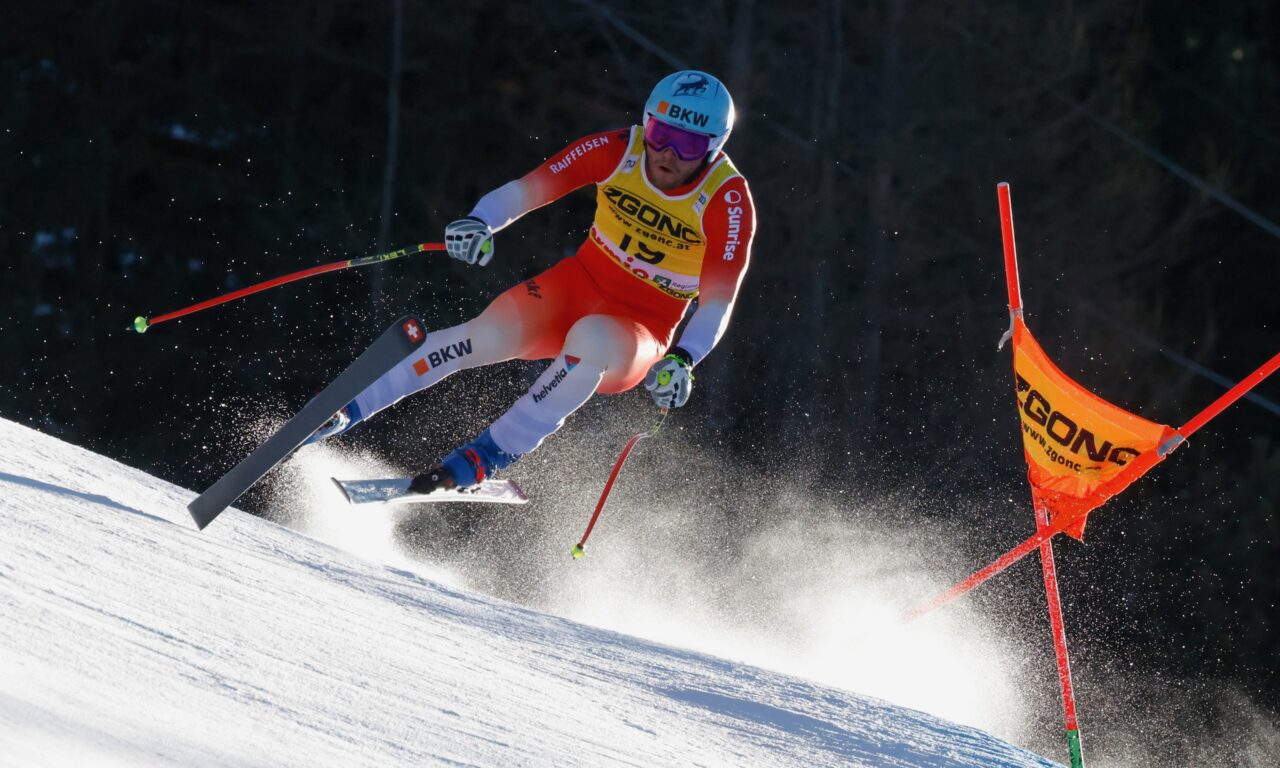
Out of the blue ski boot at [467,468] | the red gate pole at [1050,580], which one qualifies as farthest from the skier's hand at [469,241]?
the red gate pole at [1050,580]

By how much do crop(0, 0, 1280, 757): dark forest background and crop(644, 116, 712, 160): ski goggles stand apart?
8945 mm

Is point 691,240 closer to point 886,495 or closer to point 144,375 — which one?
point 886,495

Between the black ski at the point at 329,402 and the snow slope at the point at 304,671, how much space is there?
0.72 feet

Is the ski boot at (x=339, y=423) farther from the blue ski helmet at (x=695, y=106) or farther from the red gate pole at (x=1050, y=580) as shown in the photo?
the red gate pole at (x=1050, y=580)

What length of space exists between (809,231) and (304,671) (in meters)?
12.6

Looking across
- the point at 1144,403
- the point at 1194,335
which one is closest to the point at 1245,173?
the point at 1194,335

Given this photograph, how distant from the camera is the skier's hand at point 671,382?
4.56 m

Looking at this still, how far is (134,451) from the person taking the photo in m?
16.3

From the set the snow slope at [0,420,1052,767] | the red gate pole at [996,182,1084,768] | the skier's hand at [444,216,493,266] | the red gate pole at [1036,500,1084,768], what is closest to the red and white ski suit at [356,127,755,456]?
the skier's hand at [444,216,493,266]

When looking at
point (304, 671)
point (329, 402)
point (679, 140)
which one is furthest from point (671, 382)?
point (304, 671)

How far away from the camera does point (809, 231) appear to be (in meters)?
15.3

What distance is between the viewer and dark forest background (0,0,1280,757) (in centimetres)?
1491

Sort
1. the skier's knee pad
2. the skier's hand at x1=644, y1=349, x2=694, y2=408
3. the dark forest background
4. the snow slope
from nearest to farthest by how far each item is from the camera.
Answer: the snow slope → the skier's hand at x1=644, y1=349, x2=694, y2=408 → the skier's knee pad → the dark forest background

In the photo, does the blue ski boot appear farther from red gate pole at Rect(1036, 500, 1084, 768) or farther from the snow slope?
red gate pole at Rect(1036, 500, 1084, 768)
